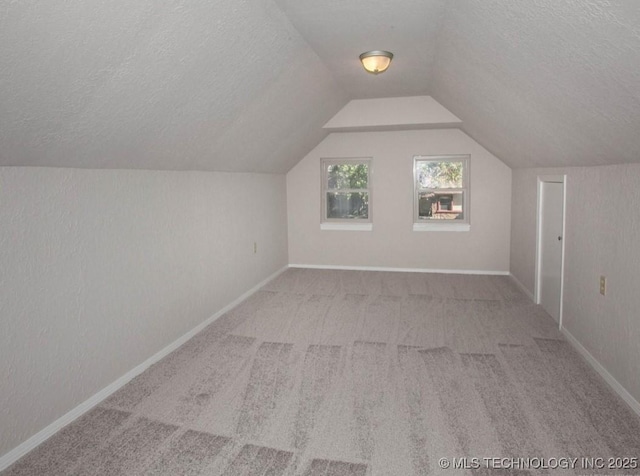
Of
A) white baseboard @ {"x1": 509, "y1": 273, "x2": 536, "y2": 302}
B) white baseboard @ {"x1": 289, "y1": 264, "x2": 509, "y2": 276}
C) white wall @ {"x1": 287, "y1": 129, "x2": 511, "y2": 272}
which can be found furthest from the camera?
white baseboard @ {"x1": 289, "y1": 264, "x2": 509, "y2": 276}

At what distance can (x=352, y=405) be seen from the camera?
2.67m

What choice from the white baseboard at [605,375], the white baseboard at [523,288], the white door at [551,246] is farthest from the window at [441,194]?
the white baseboard at [605,375]

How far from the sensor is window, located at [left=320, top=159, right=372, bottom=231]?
6625 millimetres

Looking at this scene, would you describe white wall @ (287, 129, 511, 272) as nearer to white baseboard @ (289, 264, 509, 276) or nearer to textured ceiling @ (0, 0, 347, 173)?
white baseboard @ (289, 264, 509, 276)

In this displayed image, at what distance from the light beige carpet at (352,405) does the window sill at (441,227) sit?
219 centimetres

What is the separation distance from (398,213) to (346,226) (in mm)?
810

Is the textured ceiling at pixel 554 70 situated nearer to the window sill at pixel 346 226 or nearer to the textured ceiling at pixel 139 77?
the textured ceiling at pixel 139 77

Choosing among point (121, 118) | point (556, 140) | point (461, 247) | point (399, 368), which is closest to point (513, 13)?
point (556, 140)

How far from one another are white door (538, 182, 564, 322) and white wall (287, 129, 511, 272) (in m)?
1.58

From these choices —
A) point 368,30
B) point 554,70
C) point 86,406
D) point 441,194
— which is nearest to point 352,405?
point 86,406

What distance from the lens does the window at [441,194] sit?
20.7ft

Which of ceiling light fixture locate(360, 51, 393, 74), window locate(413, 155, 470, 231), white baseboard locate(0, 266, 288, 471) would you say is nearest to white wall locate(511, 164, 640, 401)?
ceiling light fixture locate(360, 51, 393, 74)

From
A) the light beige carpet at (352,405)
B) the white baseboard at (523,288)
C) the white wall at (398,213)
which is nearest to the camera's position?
the light beige carpet at (352,405)

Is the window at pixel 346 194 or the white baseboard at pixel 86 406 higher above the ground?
the window at pixel 346 194
